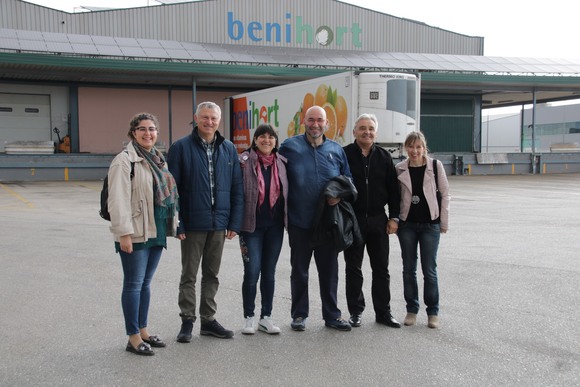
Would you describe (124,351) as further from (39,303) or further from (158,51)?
(158,51)

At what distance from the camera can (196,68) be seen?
2436cm

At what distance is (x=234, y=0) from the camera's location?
31906mm

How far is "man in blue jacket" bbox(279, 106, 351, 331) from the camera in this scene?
5.12 metres

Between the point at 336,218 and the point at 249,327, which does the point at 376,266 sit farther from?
the point at 249,327

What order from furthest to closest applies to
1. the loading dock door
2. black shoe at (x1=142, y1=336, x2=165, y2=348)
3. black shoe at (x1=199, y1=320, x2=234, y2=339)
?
1. the loading dock door
2. black shoe at (x1=199, y1=320, x2=234, y2=339)
3. black shoe at (x1=142, y1=336, x2=165, y2=348)

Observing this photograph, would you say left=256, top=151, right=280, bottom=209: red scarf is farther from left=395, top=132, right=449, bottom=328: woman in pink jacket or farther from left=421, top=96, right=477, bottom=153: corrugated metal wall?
left=421, top=96, right=477, bottom=153: corrugated metal wall

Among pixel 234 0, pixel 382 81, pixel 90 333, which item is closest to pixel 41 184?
pixel 382 81

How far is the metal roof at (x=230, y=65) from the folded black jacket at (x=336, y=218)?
17.0 meters

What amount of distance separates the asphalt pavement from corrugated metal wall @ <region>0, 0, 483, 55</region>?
23570mm

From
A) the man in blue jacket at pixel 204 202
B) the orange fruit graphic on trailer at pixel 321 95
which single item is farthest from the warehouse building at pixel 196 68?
the man in blue jacket at pixel 204 202

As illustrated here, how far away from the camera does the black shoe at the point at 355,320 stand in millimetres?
5278

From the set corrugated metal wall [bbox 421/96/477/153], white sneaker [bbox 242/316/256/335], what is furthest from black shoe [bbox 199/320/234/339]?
corrugated metal wall [bbox 421/96/477/153]

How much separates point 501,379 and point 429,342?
0.83m

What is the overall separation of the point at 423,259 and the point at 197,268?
2.04 meters
